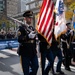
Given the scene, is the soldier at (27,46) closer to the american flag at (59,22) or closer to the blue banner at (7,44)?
the american flag at (59,22)

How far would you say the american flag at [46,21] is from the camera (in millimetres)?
5652

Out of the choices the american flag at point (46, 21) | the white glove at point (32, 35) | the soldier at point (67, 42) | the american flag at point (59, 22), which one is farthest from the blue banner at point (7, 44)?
the white glove at point (32, 35)

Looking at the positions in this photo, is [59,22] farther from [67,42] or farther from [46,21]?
[67,42]

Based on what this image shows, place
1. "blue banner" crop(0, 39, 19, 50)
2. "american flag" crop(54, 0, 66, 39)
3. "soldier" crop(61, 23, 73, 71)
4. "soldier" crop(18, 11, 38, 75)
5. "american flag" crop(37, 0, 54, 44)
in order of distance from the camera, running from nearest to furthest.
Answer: "soldier" crop(18, 11, 38, 75) → "american flag" crop(37, 0, 54, 44) → "american flag" crop(54, 0, 66, 39) → "soldier" crop(61, 23, 73, 71) → "blue banner" crop(0, 39, 19, 50)

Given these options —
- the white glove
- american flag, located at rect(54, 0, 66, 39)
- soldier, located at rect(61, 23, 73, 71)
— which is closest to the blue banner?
soldier, located at rect(61, 23, 73, 71)

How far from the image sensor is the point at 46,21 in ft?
19.1

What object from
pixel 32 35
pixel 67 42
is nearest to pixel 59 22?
pixel 67 42

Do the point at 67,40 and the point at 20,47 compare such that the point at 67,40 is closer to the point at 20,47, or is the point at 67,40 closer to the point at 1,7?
the point at 20,47

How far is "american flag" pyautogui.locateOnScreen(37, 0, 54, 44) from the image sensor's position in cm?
565

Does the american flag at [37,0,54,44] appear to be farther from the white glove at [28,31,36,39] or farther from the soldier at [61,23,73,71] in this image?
the soldier at [61,23,73,71]

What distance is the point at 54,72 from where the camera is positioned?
23.0 ft

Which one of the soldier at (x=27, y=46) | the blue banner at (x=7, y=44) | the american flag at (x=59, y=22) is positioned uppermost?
the american flag at (x=59, y=22)

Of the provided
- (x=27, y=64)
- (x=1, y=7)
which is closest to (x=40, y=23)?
(x=27, y=64)

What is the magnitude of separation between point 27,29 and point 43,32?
29.4 inches
